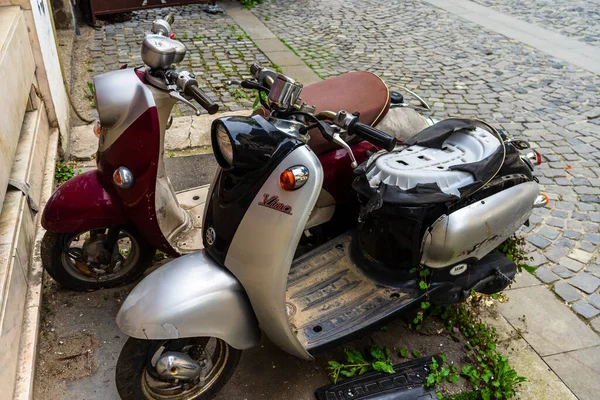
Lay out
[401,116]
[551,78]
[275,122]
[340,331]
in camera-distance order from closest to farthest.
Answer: [275,122], [340,331], [401,116], [551,78]

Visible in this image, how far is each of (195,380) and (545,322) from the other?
1.89 metres

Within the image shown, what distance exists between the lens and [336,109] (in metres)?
2.79

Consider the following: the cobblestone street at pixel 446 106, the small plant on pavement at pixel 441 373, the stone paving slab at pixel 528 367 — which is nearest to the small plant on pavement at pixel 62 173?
the cobblestone street at pixel 446 106

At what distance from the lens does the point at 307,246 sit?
2932mm

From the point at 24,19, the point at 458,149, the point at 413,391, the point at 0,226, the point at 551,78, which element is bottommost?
the point at 551,78

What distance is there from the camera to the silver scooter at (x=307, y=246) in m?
2.03

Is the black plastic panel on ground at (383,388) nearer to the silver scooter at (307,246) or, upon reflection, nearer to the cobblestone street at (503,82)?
→ the silver scooter at (307,246)

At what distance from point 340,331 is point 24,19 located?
3.33 metres

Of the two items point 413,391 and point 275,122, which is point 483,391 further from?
point 275,122

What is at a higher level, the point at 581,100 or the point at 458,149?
the point at 458,149

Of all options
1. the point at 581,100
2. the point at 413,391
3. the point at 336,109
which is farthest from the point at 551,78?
the point at 413,391

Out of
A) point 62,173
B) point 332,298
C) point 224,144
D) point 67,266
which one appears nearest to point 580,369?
point 332,298

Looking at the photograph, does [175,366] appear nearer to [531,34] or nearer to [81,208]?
[81,208]

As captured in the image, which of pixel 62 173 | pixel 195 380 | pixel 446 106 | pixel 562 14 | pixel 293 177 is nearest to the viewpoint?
pixel 293 177
